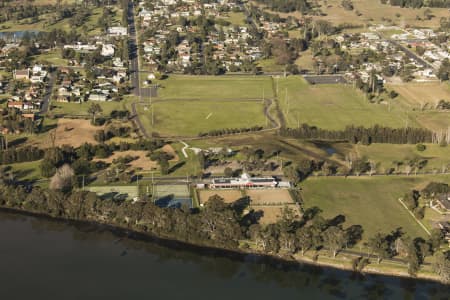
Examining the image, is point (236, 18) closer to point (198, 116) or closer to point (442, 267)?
point (198, 116)

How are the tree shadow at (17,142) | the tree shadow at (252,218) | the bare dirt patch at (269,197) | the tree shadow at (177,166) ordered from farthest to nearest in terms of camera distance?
the tree shadow at (17,142), the tree shadow at (177,166), the bare dirt patch at (269,197), the tree shadow at (252,218)

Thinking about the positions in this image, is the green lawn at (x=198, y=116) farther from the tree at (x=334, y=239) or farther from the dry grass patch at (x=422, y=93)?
the tree at (x=334, y=239)

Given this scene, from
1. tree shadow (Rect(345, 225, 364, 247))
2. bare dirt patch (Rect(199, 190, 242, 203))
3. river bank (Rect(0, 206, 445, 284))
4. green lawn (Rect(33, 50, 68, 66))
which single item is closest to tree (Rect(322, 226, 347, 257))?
river bank (Rect(0, 206, 445, 284))

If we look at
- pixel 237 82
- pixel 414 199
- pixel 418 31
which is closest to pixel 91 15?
pixel 237 82

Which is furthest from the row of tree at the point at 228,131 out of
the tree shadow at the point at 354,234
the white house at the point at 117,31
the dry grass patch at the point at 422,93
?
the white house at the point at 117,31

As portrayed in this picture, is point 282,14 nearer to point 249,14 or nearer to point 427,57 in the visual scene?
point 249,14

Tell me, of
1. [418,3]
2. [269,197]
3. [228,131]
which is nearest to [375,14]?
[418,3]
